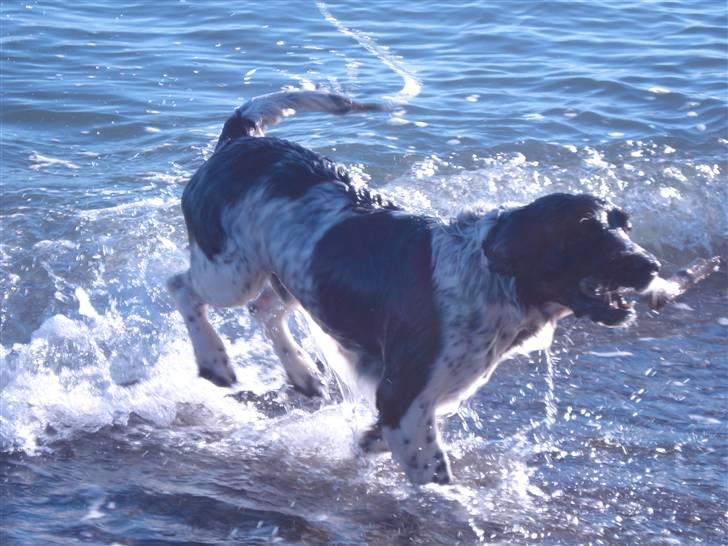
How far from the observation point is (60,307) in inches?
248

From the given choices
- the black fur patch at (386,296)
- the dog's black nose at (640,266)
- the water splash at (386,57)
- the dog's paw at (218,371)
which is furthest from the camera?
the water splash at (386,57)

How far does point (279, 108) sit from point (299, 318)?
1.07 metres

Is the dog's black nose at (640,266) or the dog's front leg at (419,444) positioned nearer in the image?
the dog's black nose at (640,266)

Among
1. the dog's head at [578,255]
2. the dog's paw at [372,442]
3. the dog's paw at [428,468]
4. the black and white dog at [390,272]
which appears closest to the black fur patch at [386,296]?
the black and white dog at [390,272]

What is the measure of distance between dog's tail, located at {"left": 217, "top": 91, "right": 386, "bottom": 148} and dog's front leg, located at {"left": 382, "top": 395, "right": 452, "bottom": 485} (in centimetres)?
156

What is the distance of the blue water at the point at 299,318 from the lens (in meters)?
4.53

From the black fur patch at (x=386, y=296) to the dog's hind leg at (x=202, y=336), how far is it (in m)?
0.71

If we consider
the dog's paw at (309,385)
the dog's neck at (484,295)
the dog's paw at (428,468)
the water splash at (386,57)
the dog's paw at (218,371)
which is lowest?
the dog's paw at (309,385)

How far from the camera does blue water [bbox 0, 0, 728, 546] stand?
453 cm

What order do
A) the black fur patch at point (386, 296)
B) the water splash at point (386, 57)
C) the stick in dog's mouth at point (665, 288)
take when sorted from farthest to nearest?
the water splash at point (386, 57), the black fur patch at point (386, 296), the stick in dog's mouth at point (665, 288)

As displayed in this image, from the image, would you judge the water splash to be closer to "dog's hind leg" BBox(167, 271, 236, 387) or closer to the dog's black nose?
"dog's hind leg" BBox(167, 271, 236, 387)

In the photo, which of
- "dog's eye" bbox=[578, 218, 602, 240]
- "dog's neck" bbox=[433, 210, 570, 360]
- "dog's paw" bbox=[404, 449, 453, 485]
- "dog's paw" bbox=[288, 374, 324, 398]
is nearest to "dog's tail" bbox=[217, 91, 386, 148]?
"dog's paw" bbox=[288, 374, 324, 398]

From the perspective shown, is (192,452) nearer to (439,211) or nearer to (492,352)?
(492,352)

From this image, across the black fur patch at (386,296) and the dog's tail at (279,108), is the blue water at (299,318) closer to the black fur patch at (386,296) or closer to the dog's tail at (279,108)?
the black fur patch at (386,296)
